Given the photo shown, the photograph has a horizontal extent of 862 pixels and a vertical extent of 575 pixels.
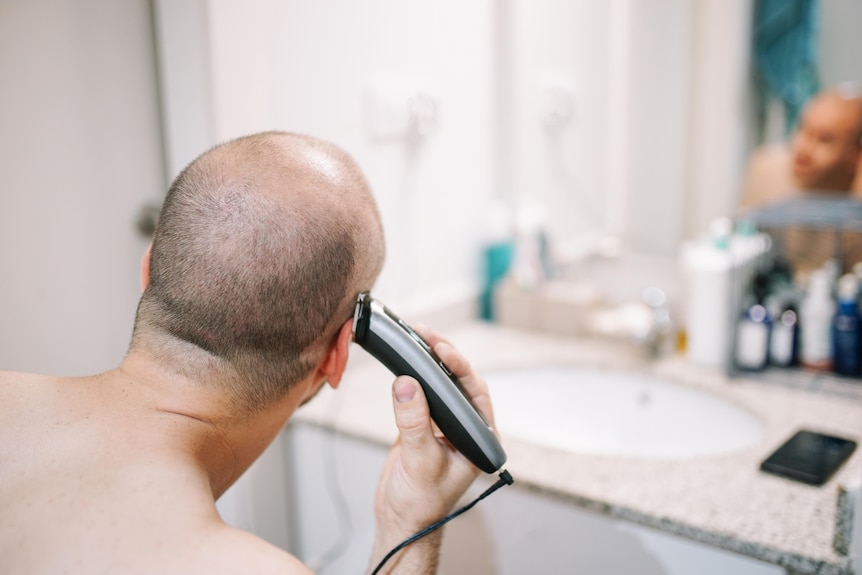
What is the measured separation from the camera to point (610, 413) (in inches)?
58.9

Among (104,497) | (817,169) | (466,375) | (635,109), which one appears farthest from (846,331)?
(104,497)

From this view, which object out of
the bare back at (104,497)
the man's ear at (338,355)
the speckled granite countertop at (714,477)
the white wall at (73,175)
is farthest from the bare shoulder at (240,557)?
the white wall at (73,175)

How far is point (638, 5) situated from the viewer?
1.58 metres

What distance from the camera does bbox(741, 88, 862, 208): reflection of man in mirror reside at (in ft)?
4.49

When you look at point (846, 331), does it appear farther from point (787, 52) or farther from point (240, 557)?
point (240, 557)

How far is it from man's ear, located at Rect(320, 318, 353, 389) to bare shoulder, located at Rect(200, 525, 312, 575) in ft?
0.71

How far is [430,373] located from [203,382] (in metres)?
0.22

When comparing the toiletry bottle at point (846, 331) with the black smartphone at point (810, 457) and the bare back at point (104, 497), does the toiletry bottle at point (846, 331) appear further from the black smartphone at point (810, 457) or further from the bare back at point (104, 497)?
the bare back at point (104, 497)

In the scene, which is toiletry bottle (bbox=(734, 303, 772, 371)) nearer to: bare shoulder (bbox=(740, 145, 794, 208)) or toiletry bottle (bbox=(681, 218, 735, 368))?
toiletry bottle (bbox=(681, 218, 735, 368))

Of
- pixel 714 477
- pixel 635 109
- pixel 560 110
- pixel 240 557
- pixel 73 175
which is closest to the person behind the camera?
pixel 240 557

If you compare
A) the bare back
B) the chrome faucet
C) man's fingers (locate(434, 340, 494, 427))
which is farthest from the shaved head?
the bare back

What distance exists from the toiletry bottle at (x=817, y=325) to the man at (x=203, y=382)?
0.87m

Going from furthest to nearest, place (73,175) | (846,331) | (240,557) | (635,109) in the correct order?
(635,109) < (846,331) < (73,175) < (240,557)

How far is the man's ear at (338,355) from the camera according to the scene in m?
0.79
